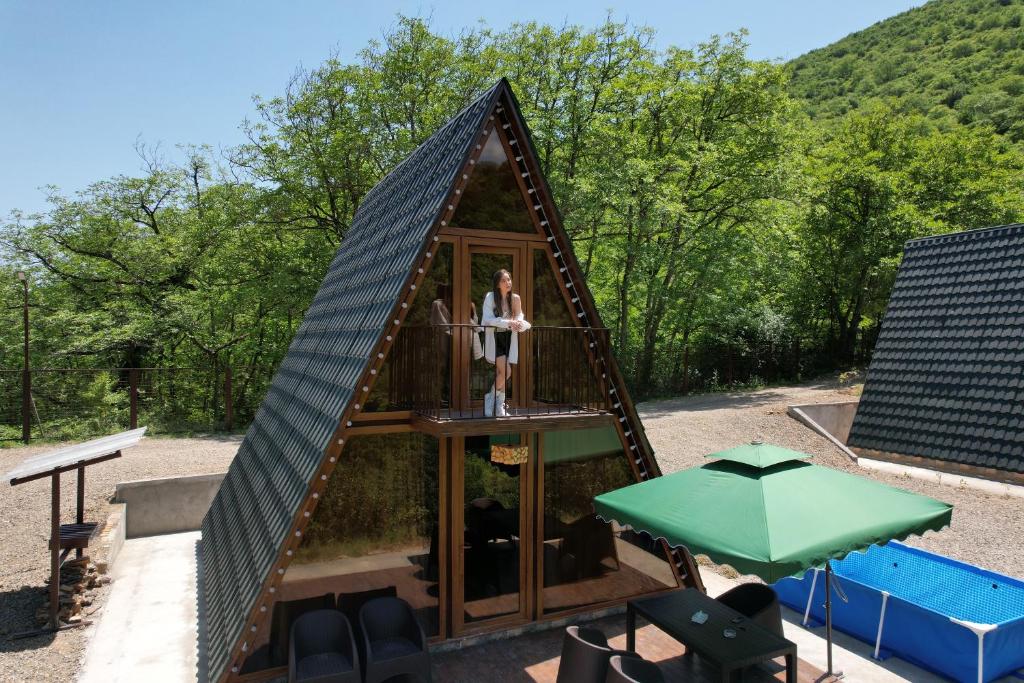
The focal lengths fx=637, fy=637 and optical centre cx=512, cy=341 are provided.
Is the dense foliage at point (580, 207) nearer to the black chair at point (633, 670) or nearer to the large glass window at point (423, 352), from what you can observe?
the large glass window at point (423, 352)

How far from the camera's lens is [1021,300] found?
37.9 feet

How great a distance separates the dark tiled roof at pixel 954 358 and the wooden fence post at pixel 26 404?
67.4ft

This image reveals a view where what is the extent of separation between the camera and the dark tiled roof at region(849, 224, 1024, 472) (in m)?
11.0

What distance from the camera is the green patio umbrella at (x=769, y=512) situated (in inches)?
183

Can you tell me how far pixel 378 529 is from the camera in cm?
645

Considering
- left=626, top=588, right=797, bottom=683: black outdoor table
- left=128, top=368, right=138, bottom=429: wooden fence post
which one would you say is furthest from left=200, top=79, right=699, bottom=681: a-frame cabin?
left=128, top=368, right=138, bottom=429: wooden fence post

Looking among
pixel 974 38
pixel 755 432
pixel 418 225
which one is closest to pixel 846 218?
pixel 755 432

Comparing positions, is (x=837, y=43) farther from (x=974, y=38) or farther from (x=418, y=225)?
(x=418, y=225)

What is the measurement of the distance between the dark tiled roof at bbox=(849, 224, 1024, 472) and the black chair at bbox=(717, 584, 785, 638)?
6.85 m

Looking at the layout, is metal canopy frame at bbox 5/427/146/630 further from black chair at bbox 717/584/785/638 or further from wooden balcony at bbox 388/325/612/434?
black chair at bbox 717/584/785/638

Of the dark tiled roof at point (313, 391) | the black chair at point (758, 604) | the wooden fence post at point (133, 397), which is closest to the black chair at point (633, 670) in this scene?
the black chair at point (758, 604)

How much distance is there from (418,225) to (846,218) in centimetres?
2693

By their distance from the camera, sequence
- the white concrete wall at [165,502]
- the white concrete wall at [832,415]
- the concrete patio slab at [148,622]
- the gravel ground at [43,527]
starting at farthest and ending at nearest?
the white concrete wall at [832,415] → the white concrete wall at [165,502] → the gravel ground at [43,527] → the concrete patio slab at [148,622]

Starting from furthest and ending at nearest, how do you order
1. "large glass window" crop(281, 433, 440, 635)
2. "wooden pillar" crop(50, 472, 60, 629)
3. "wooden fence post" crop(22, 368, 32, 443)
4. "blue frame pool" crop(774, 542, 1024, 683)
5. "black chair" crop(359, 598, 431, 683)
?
"wooden fence post" crop(22, 368, 32, 443)
"wooden pillar" crop(50, 472, 60, 629)
"blue frame pool" crop(774, 542, 1024, 683)
"large glass window" crop(281, 433, 440, 635)
"black chair" crop(359, 598, 431, 683)
